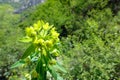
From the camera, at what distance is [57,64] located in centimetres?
235

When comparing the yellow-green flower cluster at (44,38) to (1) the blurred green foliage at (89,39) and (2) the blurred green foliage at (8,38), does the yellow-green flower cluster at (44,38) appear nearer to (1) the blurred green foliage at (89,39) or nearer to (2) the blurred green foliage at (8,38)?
(1) the blurred green foliage at (89,39)

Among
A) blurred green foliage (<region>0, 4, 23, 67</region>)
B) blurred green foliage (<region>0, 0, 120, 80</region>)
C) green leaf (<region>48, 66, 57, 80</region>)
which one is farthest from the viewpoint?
blurred green foliage (<region>0, 4, 23, 67</region>)

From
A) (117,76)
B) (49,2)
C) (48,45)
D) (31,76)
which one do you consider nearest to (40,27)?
(48,45)

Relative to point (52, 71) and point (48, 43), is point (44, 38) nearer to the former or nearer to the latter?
point (48, 43)

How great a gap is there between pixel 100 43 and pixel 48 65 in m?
6.91

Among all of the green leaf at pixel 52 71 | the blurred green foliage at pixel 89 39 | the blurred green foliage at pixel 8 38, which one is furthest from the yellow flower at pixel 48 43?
the blurred green foliage at pixel 8 38

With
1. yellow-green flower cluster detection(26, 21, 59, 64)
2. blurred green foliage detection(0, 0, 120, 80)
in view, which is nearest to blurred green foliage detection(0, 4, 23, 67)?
blurred green foliage detection(0, 0, 120, 80)

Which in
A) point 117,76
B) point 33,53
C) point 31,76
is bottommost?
point 117,76

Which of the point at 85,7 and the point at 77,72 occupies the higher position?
the point at 85,7

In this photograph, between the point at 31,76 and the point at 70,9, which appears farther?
the point at 70,9

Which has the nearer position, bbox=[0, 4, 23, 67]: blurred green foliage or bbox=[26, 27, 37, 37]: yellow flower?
bbox=[26, 27, 37, 37]: yellow flower

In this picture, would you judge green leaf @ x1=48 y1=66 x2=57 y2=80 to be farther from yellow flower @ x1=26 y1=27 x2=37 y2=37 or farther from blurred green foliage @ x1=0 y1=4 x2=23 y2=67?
blurred green foliage @ x1=0 y1=4 x2=23 y2=67

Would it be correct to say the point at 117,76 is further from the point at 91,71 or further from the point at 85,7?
the point at 85,7

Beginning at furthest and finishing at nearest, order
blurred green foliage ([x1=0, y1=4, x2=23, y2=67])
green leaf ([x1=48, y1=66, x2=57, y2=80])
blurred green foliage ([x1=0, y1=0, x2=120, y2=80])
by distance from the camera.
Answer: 1. blurred green foliage ([x1=0, y1=4, x2=23, y2=67])
2. blurred green foliage ([x1=0, y1=0, x2=120, y2=80])
3. green leaf ([x1=48, y1=66, x2=57, y2=80])
